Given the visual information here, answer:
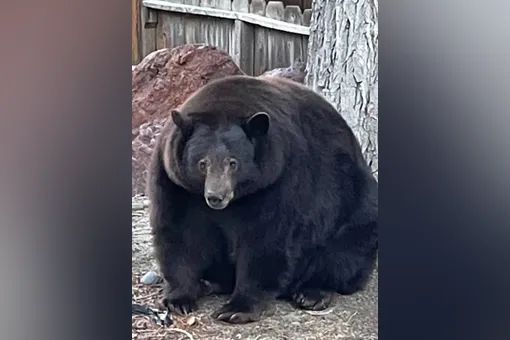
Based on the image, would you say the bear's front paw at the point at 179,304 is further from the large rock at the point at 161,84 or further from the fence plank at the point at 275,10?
the fence plank at the point at 275,10

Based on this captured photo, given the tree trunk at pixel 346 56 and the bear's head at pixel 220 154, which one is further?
the tree trunk at pixel 346 56

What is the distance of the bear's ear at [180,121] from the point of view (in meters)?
2.48

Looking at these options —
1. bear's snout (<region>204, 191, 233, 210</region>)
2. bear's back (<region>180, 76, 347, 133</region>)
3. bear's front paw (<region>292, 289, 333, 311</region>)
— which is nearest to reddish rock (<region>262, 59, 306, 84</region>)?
bear's back (<region>180, 76, 347, 133</region>)

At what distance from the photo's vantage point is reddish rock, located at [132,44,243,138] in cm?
253

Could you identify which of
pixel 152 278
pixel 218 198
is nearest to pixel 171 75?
pixel 218 198

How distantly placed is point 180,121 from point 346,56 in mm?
684

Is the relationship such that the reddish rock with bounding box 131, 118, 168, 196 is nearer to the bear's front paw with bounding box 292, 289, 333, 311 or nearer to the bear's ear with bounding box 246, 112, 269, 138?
the bear's ear with bounding box 246, 112, 269, 138

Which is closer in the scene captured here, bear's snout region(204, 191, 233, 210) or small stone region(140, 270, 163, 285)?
bear's snout region(204, 191, 233, 210)

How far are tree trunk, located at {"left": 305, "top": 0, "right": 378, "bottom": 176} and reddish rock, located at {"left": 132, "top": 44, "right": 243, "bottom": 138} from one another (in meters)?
0.32

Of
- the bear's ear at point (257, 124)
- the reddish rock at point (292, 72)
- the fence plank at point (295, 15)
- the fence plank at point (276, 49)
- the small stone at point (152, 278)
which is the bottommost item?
the small stone at point (152, 278)

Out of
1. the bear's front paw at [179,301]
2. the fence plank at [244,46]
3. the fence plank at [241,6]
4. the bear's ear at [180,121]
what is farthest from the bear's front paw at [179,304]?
the fence plank at [241,6]

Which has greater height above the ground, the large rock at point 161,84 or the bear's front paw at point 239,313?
the large rock at point 161,84
